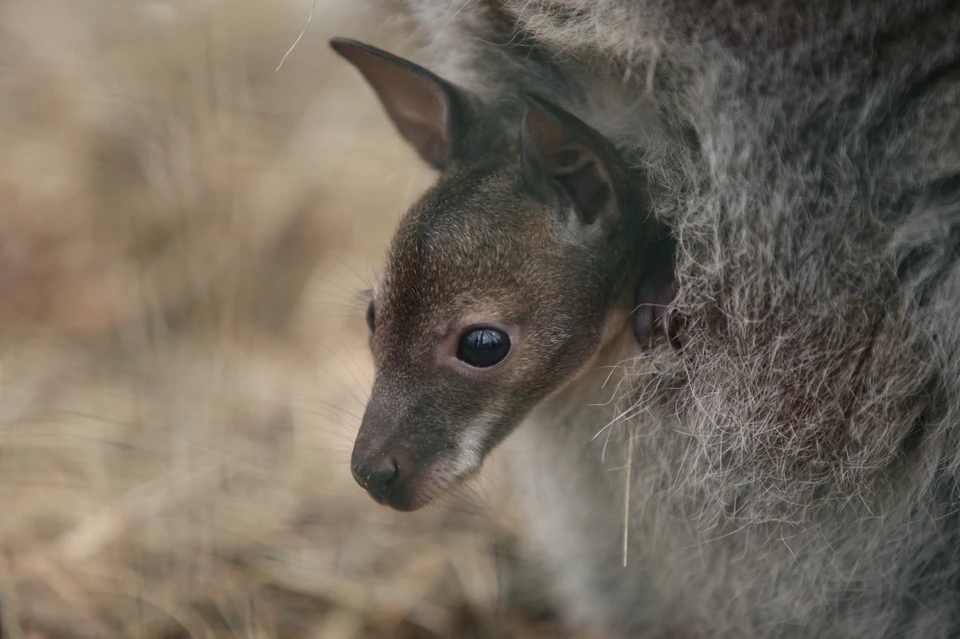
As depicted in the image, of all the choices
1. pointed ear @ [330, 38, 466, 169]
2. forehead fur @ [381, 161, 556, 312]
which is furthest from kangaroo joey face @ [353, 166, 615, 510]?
pointed ear @ [330, 38, 466, 169]

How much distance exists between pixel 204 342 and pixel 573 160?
86.6 inches

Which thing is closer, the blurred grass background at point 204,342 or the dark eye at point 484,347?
the dark eye at point 484,347

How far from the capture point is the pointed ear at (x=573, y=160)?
167cm

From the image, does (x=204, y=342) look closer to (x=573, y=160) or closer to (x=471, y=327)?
(x=471, y=327)

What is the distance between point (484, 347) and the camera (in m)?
1.79

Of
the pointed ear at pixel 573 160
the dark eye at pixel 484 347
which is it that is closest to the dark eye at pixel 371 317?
the dark eye at pixel 484 347

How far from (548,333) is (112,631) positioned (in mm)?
1314

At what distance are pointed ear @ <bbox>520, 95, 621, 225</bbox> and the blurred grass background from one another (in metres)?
0.61

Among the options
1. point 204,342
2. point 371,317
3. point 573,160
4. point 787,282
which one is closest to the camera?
point 787,282

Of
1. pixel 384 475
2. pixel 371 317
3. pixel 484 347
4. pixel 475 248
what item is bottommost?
pixel 384 475

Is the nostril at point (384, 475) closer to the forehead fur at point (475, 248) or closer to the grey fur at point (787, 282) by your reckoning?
A: the forehead fur at point (475, 248)

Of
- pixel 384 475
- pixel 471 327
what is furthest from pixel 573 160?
pixel 384 475

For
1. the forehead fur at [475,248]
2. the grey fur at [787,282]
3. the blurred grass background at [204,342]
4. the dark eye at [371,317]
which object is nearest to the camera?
the grey fur at [787,282]

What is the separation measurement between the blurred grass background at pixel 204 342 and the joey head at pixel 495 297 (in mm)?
513
